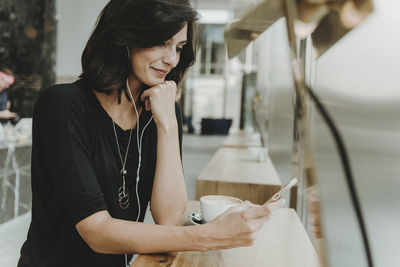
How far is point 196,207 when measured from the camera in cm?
117

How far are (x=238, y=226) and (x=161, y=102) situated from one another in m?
0.56

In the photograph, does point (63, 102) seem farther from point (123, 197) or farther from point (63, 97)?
point (123, 197)

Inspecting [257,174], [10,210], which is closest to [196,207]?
[257,174]

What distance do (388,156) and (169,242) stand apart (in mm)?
517

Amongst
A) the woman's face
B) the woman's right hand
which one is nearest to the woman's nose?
the woman's face

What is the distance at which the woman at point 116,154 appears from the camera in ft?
2.51

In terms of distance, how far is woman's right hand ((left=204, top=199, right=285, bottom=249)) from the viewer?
0.67 m

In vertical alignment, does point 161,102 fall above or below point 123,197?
above

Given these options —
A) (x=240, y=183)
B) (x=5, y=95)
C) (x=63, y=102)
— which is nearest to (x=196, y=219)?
(x=63, y=102)

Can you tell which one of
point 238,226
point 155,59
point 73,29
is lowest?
point 238,226

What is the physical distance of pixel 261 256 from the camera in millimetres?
783

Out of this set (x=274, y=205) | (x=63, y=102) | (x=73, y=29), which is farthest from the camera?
(x=73, y=29)

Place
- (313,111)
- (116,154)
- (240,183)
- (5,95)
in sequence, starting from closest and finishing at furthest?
1. (116,154)
2. (313,111)
3. (240,183)
4. (5,95)

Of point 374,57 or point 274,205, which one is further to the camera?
point 374,57
